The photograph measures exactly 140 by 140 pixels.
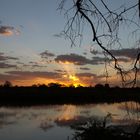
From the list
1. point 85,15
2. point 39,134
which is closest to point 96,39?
point 85,15

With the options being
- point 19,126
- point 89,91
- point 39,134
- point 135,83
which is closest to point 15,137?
point 39,134

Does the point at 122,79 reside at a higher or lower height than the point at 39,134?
higher

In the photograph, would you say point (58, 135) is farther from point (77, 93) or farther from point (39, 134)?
point (77, 93)

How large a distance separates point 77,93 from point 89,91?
1.99 m

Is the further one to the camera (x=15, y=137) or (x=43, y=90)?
(x=43, y=90)

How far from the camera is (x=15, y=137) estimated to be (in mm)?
17688

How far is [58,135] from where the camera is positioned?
18.8 meters

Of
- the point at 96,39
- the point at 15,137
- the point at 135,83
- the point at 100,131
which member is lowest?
the point at 15,137

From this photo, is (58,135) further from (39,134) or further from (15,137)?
(15,137)

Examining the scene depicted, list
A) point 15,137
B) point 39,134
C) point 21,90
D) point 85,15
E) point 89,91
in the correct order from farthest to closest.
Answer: point 89,91 < point 21,90 < point 39,134 < point 15,137 < point 85,15

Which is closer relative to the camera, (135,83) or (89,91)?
(135,83)

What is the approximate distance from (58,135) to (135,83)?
16096mm

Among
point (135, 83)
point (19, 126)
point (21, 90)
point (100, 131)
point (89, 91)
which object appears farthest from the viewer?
point (89, 91)

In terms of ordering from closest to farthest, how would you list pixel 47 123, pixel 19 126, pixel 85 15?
1. pixel 85 15
2. pixel 19 126
3. pixel 47 123
